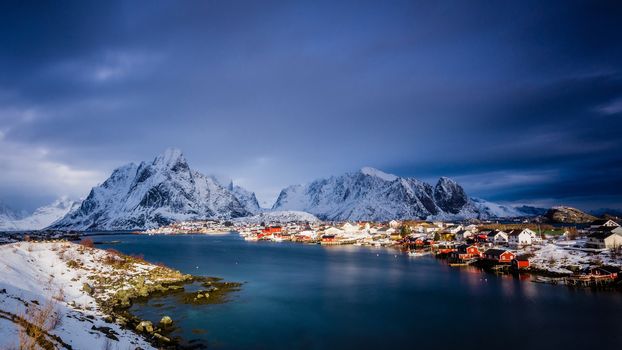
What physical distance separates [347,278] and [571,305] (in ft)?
78.1

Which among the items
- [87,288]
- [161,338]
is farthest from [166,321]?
[87,288]

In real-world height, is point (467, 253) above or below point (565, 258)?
below

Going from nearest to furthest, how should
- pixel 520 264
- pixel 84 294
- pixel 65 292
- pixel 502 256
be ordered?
pixel 65 292
pixel 84 294
pixel 520 264
pixel 502 256

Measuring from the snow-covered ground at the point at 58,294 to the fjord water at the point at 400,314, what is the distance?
15.6 feet

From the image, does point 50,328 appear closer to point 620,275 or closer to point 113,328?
point 113,328

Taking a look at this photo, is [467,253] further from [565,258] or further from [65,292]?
[65,292]

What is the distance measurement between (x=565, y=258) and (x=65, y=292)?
5575 cm

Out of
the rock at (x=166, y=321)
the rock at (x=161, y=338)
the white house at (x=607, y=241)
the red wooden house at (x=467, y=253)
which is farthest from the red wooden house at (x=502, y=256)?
the rock at (x=161, y=338)

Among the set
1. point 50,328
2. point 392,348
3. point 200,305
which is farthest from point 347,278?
point 50,328

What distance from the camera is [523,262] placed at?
49906mm

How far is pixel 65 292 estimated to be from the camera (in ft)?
93.9

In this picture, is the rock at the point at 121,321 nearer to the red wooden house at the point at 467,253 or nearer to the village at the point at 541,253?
the village at the point at 541,253

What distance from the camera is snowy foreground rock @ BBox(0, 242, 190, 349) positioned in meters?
15.6

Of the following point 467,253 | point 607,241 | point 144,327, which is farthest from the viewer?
point 467,253
